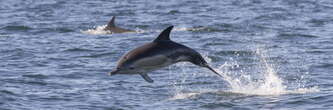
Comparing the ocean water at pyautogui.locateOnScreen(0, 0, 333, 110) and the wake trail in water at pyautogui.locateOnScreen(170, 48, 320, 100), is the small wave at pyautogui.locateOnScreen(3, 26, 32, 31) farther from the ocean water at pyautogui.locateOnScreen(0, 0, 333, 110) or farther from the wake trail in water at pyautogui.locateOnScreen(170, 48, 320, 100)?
the wake trail in water at pyautogui.locateOnScreen(170, 48, 320, 100)

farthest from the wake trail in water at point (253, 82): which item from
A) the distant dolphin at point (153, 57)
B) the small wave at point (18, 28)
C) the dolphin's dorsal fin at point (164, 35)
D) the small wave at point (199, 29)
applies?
the small wave at point (18, 28)

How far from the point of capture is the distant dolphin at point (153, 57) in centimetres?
1100

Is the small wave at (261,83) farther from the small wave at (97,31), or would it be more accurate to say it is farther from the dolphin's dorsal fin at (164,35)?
the small wave at (97,31)

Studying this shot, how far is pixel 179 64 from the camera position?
2067 cm

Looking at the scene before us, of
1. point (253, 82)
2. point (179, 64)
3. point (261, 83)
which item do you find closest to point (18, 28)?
point (179, 64)

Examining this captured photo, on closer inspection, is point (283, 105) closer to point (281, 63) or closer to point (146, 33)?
point (281, 63)

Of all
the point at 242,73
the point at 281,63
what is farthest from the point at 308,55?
the point at 242,73

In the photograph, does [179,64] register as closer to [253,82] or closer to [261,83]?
[253,82]

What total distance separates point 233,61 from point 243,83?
3.24 metres

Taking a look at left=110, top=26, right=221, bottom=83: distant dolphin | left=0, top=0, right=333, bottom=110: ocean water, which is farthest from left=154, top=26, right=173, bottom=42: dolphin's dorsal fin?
left=0, top=0, right=333, bottom=110: ocean water

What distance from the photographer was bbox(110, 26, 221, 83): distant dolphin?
36.1 ft

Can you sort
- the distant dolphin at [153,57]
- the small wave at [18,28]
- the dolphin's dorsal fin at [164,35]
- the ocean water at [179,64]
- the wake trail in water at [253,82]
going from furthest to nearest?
the small wave at [18,28]
the wake trail in water at [253,82]
the ocean water at [179,64]
the dolphin's dorsal fin at [164,35]
the distant dolphin at [153,57]

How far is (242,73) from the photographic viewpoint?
19203 mm

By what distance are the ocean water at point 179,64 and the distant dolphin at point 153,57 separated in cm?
233
